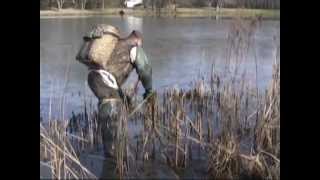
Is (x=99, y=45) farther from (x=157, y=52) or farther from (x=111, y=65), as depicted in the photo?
(x=157, y=52)

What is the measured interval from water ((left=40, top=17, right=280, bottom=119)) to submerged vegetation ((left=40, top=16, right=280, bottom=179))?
0.13ft

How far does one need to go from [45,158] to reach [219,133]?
83 cm

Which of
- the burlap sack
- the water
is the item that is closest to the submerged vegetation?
the water

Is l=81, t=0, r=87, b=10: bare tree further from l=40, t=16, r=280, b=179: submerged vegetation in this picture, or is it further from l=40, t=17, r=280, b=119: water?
l=40, t=16, r=280, b=179: submerged vegetation

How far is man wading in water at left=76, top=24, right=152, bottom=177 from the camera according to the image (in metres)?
2.49

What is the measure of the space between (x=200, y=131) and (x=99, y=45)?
635 mm

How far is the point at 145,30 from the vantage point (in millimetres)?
2514

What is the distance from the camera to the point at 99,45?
8.20ft

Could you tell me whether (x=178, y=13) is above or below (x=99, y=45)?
above

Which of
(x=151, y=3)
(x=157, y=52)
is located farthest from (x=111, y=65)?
(x=151, y=3)

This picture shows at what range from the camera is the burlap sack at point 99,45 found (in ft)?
8.16

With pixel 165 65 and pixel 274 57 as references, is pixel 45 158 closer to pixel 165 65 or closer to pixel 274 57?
pixel 165 65

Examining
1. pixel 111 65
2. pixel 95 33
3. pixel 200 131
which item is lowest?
pixel 200 131
